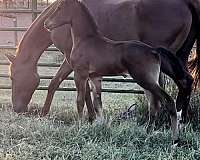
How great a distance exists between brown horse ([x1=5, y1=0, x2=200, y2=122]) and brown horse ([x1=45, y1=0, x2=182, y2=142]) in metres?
0.46

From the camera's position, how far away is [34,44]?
572 centimetres

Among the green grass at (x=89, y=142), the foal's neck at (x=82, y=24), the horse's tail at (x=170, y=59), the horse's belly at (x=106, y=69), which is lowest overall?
the green grass at (x=89, y=142)

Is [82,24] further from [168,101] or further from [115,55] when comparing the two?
[168,101]

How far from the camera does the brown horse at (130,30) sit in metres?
5.12

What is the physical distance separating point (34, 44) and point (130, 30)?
1330mm

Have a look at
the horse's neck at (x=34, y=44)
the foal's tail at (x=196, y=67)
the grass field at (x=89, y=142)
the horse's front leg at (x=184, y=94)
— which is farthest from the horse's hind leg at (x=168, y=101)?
the horse's neck at (x=34, y=44)

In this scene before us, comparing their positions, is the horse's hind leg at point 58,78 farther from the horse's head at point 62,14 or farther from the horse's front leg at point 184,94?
the horse's front leg at point 184,94

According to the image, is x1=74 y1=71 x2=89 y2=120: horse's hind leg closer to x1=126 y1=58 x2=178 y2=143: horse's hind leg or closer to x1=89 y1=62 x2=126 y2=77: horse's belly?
x1=89 y1=62 x2=126 y2=77: horse's belly

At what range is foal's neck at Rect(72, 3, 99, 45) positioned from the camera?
15.9 ft

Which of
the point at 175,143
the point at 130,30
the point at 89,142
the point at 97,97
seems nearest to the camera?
the point at 89,142

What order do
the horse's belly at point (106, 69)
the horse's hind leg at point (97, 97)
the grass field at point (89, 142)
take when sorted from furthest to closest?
the horse's hind leg at point (97, 97)
the horse's belly at point (106, 69)
the grass field at point (89, 142)

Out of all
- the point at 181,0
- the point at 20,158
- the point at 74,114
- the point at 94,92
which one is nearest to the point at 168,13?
the point at 181,0

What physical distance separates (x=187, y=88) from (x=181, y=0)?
1060 millimetres

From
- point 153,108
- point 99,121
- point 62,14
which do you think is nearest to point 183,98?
point 153,108
